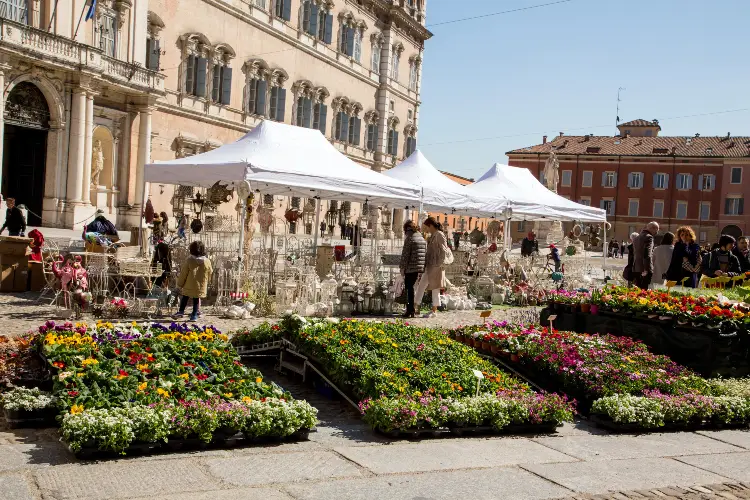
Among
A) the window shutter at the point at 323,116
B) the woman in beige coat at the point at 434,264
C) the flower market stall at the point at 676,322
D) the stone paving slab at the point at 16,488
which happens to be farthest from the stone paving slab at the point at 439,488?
the window shutter at the point at 323,116

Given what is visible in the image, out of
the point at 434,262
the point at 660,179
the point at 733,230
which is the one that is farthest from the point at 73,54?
the point at 733,230

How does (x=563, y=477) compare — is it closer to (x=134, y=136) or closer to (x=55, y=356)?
(x=55, y=356)

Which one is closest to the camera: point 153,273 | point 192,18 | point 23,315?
point 23,315

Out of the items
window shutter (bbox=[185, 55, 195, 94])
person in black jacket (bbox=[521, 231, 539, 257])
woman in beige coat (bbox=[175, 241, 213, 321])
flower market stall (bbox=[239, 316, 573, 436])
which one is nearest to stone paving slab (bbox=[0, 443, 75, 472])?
flower market stall (bbox=[239, 316, 573, 436])

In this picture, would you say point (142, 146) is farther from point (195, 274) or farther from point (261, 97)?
point (195, 274)

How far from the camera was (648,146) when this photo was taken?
256ft

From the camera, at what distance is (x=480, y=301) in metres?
18.2

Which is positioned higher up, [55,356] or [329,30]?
[329,30]

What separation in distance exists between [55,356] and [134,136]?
23.6m

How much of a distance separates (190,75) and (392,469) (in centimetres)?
2865

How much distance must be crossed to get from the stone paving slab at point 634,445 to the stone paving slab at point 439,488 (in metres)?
1.13

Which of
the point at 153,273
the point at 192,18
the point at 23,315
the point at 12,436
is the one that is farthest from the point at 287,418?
the point at 192,18

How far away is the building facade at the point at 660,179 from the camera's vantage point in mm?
74938

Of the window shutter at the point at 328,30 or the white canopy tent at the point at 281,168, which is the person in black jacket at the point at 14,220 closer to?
the white canopy tent at the point at 281,168
